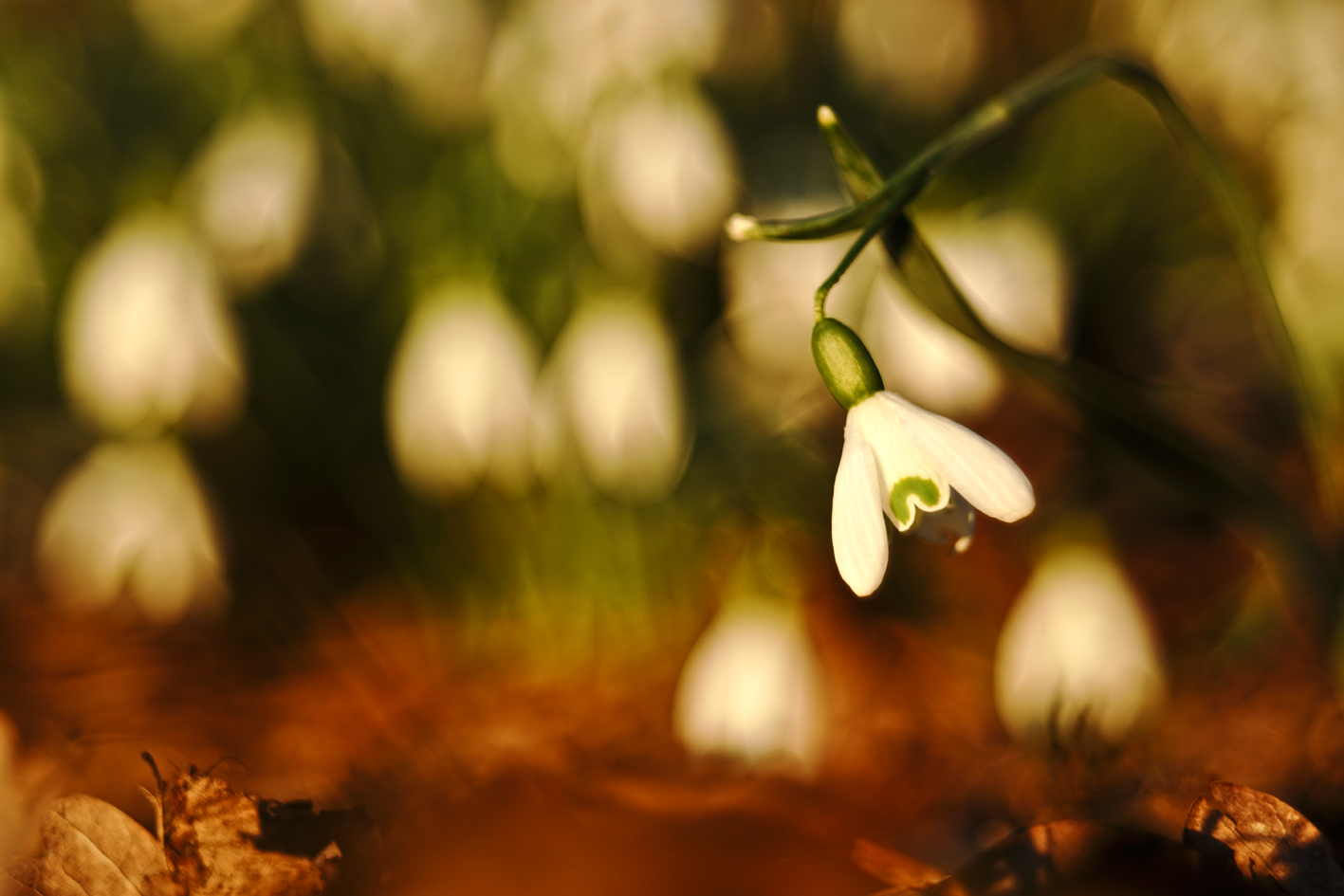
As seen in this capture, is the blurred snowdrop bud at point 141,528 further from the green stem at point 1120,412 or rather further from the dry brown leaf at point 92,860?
the green stem at point 1120,412

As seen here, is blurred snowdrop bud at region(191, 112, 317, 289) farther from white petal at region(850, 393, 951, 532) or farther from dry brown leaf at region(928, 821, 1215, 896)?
dry brown leaf at region(928, 821, 1215, 896)

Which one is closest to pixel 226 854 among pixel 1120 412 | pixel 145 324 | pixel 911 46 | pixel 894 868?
pixel 894 868

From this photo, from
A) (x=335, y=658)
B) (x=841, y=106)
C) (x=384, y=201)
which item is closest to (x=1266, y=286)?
(x=335, y=658)

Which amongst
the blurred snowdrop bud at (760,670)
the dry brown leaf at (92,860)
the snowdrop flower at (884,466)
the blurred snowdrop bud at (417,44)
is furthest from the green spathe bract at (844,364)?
the blurred snowdrop bud at (417,44)

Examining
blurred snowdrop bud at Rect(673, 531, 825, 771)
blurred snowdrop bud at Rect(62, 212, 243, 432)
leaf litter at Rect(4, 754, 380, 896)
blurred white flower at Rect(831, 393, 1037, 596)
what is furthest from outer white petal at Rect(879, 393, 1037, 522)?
blurred snowdrop bud at Rect(62, 212, 243, 432)

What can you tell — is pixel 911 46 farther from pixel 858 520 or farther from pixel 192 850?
pixel 192 850
